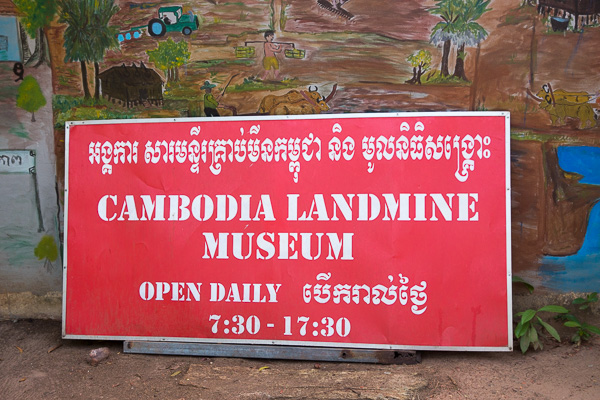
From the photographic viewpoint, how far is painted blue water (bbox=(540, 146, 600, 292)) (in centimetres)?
339

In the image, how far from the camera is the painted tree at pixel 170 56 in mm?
3688

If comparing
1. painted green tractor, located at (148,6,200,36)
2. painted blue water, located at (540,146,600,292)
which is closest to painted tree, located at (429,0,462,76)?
painted blue water, located at (540,146,600,292)

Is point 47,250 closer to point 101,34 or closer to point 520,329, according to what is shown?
point 101,34

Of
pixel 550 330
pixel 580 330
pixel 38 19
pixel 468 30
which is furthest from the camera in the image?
pixel 38 19

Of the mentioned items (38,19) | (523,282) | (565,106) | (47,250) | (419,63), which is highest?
(38,19)

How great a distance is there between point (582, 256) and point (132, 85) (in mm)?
3675

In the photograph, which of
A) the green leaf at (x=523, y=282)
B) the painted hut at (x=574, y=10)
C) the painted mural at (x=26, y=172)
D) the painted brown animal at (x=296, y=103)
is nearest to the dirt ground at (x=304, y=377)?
the green leaf at (x=523, y=282)

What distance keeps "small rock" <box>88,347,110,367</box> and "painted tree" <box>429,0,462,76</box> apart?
10.4 ft

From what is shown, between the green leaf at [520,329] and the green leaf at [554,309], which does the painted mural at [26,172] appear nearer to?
Result: the green leaf at [520,329]

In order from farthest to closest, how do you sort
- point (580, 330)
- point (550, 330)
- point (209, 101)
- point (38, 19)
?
point (38, 19)
point (209, 101)
point (580, 330)
point (550, 330)

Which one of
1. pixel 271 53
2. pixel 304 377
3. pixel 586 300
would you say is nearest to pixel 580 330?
pixel 586 300

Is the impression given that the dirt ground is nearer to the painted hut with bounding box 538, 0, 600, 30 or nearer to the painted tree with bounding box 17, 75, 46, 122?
the painted tree with bounding box 17, 75, 46, 122

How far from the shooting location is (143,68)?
12.3 ft

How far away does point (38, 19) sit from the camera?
12.5 feet
